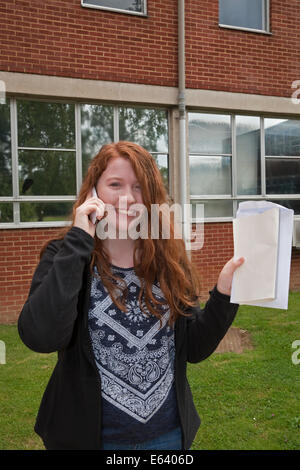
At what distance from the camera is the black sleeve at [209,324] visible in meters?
1.45

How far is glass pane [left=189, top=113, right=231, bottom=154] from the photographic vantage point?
7.17 meters

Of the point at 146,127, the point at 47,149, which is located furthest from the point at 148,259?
the point at 146,127

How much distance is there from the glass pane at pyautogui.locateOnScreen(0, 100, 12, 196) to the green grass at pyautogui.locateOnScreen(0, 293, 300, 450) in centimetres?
220

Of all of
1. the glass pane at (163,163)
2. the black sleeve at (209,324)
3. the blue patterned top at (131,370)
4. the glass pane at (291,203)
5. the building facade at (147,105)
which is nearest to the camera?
the blue patterned top at (131,370)

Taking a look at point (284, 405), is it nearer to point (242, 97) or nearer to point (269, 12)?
point (242, 97)

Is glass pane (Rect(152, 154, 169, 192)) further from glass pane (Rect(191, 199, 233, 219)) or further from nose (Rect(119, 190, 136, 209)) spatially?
nose (Rect(119, 190, 136, 209))

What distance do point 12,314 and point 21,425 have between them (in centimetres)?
308

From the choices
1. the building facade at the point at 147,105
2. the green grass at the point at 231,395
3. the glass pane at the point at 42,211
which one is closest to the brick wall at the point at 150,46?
the building facade at the point at 147,105

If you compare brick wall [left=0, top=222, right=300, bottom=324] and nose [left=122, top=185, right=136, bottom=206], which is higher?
nose [left=122, top=185, right=136, bottom=206]

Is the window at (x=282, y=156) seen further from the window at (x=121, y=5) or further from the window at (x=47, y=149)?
the window at (x=121, y=5)

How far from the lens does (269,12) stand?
24.8ft

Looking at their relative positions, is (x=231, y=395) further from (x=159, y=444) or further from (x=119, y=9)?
(x=119, y=9)

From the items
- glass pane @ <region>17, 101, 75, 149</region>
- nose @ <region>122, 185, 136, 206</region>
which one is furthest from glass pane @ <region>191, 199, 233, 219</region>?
nose @ <region>122, 185, 136, 206</region>

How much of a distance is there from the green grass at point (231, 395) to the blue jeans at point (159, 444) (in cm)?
159
